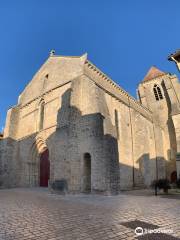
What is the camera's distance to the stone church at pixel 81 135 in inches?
454

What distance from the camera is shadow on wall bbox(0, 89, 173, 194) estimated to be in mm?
10773

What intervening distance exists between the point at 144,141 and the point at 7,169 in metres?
12.5

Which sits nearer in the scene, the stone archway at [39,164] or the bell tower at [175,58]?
the bell tower at [175,58]

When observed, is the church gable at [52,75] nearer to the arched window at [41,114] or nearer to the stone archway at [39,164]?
the arched window at [41,114]

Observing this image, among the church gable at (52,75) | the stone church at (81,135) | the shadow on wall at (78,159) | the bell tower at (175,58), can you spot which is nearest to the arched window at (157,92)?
the stone church at (81,135)

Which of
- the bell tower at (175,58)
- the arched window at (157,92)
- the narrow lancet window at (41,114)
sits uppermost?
the arched window at (157,92)

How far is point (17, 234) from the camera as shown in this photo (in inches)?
142

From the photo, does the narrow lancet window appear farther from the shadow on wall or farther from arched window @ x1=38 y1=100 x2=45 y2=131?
the shadow on wall

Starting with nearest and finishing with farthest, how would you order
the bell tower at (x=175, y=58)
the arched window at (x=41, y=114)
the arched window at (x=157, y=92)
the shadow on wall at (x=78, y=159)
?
the bell tower at (x=175, y=58), the shadow on wall at (x=78, y=159), the arched window at (x=41, y=114), the arched window at (x=157, y=92)

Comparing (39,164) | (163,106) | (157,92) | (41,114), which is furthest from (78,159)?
(157,92)

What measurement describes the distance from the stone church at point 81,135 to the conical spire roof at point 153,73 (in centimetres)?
521

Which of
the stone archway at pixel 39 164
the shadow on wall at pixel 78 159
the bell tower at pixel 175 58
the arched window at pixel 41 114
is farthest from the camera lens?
the arched window at pixel 41 114

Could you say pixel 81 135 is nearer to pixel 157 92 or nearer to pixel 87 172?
pixel 87 172

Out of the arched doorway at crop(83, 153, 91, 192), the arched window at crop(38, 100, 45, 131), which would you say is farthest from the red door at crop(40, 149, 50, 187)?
the arched doorway at crop(83, 153, 91, 192)
